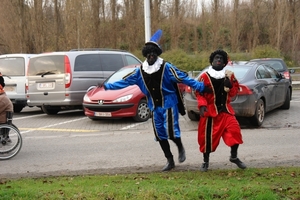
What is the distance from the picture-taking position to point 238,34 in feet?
104

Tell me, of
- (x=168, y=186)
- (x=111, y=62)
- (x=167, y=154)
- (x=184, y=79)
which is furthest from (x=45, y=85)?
(x=168, y=186)

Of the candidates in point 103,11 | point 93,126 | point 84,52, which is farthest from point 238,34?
point 93,126

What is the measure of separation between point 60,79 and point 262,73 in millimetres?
5935

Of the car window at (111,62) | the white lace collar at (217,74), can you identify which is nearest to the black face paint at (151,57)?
the white lace collar at (217,74)

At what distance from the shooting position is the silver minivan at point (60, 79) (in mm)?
11898

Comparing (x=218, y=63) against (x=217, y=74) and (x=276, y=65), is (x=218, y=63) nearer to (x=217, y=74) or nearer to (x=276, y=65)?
(x=217, y=74)

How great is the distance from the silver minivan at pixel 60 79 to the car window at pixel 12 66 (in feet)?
2.93

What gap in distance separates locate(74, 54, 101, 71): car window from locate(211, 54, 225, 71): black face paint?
7.31 metres

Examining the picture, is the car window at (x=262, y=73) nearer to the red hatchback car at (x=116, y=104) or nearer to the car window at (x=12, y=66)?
the red hatchback car at (x=116, y=104)

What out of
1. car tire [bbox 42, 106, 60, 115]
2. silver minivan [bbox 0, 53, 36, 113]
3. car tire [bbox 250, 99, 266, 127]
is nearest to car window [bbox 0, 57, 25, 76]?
silver minivan [bbox 0, 53, 36, 113]

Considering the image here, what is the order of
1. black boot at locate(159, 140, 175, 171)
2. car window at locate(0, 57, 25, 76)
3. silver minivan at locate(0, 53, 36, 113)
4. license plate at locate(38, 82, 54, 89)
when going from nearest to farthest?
black boot at locate(159, 140, 175, 171) → license plate at locate(38, 82, 54, 89) → silver minivan at locate(0, 53, 36, 113) → car window at locate(0, 57, 25, 76)

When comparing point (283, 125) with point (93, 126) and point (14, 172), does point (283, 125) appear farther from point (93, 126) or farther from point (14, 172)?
point (14, 172)

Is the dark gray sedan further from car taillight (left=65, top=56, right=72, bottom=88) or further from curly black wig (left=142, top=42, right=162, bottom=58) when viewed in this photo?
car taillight (left=65, top=56, right=72, bottom=88)

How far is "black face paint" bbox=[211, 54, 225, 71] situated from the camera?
552cm
